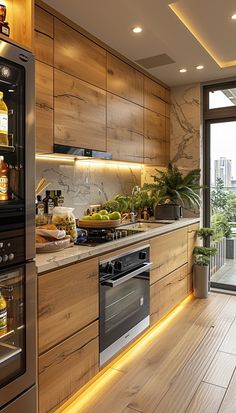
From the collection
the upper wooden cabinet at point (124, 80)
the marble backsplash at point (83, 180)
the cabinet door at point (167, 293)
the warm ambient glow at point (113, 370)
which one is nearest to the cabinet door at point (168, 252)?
the cabinet door at point (167, 293)

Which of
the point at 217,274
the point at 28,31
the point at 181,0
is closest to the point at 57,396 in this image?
the point at 28,31

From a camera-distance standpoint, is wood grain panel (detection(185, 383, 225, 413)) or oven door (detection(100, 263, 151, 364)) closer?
wood grain panel (detection(185, 383, 225, 413))

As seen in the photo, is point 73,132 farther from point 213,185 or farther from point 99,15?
point 213,185

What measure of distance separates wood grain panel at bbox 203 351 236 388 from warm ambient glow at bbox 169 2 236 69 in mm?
2583

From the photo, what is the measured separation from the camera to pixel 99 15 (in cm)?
235

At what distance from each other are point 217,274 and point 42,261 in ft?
10.1

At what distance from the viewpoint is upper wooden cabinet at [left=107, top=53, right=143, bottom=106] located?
2.86 metres

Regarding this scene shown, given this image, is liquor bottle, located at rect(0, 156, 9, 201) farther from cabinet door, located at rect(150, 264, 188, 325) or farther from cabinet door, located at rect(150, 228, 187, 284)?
cabinet door, located at rect(150, 264, 188, 325)

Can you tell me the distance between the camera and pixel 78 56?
244 cm

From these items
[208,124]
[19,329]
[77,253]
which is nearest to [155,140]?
[208,124]

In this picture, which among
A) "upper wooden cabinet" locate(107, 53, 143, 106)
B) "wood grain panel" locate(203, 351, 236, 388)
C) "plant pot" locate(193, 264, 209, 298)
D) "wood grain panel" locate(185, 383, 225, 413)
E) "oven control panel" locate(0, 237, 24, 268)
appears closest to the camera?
"oven control panel" locate(0, 237, 24, 268)

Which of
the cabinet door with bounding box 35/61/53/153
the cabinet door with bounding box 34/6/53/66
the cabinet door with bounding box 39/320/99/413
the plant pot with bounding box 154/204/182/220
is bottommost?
the cabinet door with bounding box 39/320/99/413

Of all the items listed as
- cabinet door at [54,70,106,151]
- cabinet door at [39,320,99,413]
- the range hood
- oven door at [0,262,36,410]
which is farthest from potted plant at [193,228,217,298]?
oven door at [0,262,36,410]

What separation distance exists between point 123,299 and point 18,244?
3.77ft
